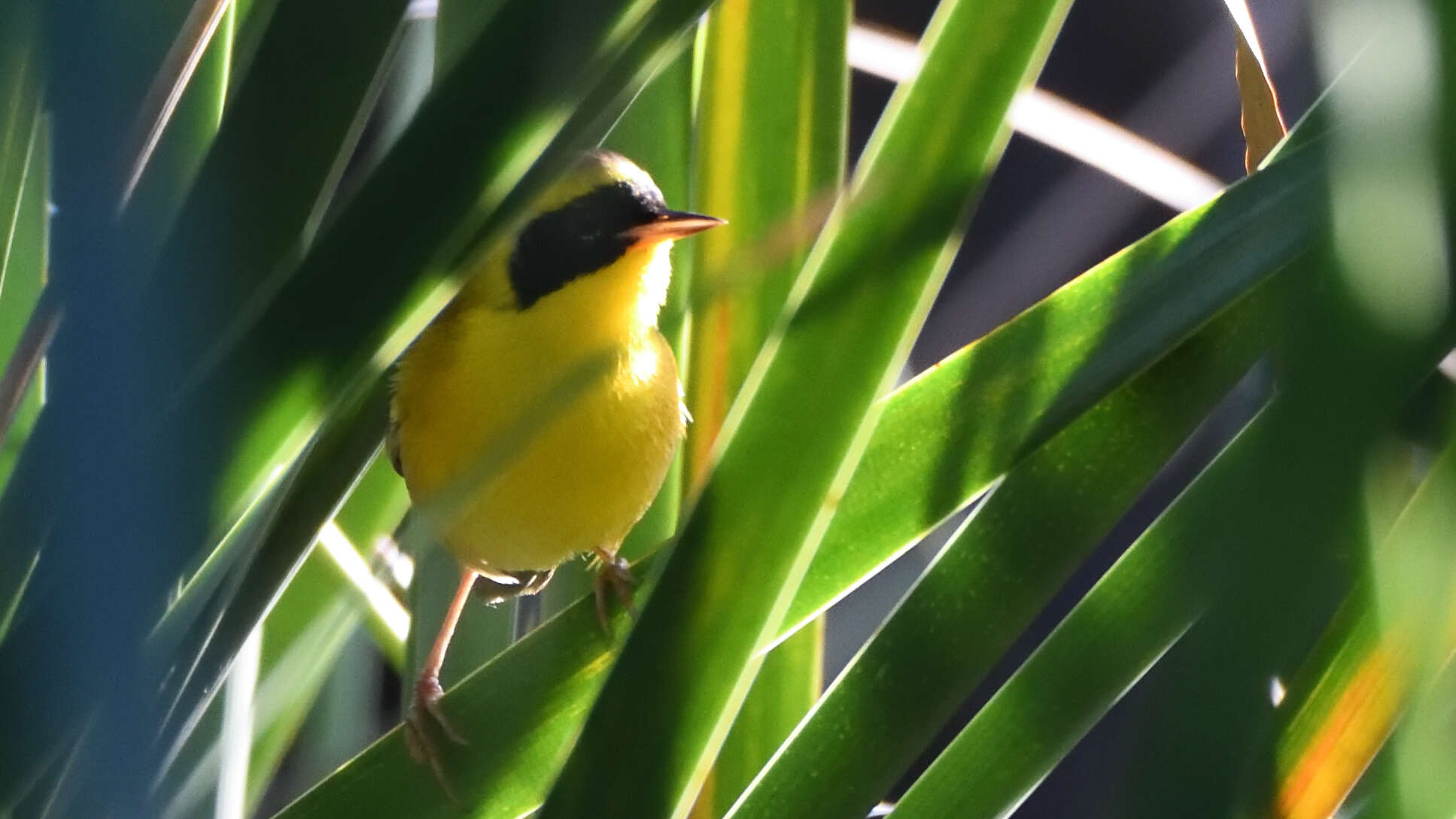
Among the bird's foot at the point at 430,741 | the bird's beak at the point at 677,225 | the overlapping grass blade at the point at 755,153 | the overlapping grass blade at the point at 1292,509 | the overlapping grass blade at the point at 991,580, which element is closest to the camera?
the overlapping grass blade at the point at 1292,509

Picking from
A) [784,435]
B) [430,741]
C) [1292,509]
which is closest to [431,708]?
[430,741]

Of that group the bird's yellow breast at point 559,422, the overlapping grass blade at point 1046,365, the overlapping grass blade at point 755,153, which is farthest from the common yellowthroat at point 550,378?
the overlapping grass blade at point 1046,365

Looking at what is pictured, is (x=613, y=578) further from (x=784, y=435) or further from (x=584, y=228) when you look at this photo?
(x=784, y=435)

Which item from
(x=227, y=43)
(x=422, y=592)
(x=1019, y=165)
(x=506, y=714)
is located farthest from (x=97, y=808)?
(x=1019, y=165)

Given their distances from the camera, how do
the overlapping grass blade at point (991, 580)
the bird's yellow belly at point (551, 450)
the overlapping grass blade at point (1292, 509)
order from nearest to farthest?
1. the overlapping grass blade at point (1292, 509)
2. the overlapping grass blade at point (991, 580)
3. the bird's yellow belly at point (551, 450)

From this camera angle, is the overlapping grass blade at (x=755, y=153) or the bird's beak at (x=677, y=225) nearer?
the overlapping grass blade at (x=755, y=153)

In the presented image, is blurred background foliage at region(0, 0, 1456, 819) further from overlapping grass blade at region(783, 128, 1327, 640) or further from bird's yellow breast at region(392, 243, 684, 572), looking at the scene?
bird's yellow breast at region(392, 243, 684, 572)

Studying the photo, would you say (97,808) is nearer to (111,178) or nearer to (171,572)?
(171,572)

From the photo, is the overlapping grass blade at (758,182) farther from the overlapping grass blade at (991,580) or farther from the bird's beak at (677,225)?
the overlapping grass blade at (991,580)
